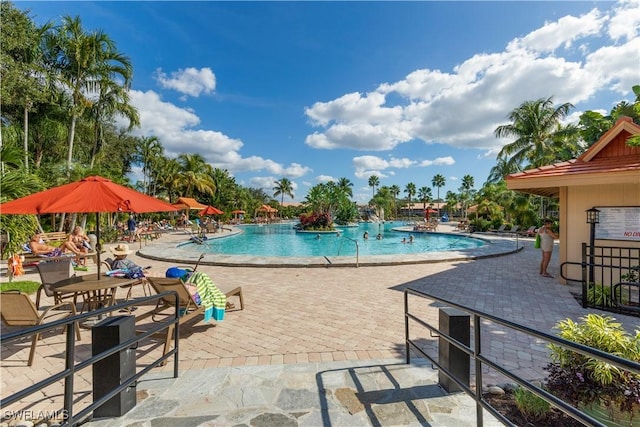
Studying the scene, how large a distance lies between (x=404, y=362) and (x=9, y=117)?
80.0ft

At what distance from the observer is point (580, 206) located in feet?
24.7

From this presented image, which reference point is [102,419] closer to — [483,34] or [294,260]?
[294,260]

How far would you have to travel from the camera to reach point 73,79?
1608 centimetres

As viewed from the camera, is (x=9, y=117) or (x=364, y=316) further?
(x=9, y=117)

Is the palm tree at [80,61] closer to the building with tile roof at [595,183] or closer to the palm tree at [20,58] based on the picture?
the palm tree at [20,58]

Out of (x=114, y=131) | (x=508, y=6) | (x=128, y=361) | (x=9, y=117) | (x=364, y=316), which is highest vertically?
(x=114, y=131)

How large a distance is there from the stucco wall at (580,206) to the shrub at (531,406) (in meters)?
6.75

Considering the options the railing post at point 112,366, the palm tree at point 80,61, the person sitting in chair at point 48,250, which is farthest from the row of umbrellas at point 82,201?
the palm tree at point 80,61

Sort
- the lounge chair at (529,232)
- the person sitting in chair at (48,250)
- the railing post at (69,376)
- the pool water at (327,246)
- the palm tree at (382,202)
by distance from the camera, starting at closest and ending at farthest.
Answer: the railing post at (69,376)
the person sitting in chair at (48,250)
the pool water at (327,246)
the lounge chair at (529,232)
the palm tree at (382,202)

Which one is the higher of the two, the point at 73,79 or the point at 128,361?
the point at 73,79

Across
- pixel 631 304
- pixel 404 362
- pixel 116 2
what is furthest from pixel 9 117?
pixel 631 304

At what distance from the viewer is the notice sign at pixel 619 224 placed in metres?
6.71

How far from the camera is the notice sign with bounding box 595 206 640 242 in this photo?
6.71 meters

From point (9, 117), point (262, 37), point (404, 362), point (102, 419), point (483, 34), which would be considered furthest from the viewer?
point (9, 117)
